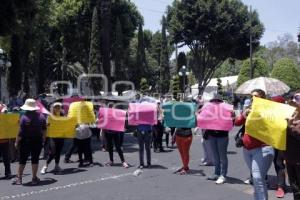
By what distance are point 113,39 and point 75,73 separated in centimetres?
1455

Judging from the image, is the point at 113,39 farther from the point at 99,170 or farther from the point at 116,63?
the point at 99,170

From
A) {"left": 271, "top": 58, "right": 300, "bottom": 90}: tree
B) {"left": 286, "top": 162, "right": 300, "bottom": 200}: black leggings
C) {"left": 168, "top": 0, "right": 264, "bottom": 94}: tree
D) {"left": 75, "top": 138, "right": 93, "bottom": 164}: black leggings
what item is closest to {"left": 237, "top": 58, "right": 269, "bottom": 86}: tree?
{"left": 168, "top": 0, "right": 264, "bottom": 94}: tree

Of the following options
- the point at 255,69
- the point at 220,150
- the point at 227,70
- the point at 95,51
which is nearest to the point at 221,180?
the point at 220,150

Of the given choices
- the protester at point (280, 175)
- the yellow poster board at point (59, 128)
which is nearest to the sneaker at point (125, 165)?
the yellow poster board at point (59, 128)

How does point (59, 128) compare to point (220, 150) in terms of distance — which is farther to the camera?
point (59, 128)

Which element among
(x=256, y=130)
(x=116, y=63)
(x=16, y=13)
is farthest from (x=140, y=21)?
(x=256, y=130)

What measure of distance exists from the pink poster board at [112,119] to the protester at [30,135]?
242 cm

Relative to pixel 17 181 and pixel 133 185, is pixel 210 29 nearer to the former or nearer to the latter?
pixel 133 185

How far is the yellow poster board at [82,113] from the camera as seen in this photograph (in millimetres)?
12820

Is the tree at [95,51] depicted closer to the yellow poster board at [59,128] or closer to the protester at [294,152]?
the yellow poster board at [59,128]

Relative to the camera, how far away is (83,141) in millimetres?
12953

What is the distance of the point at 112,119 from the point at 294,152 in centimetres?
666

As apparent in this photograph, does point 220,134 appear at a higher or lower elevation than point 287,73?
lower

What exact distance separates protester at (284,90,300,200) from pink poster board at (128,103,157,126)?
5619 mm
